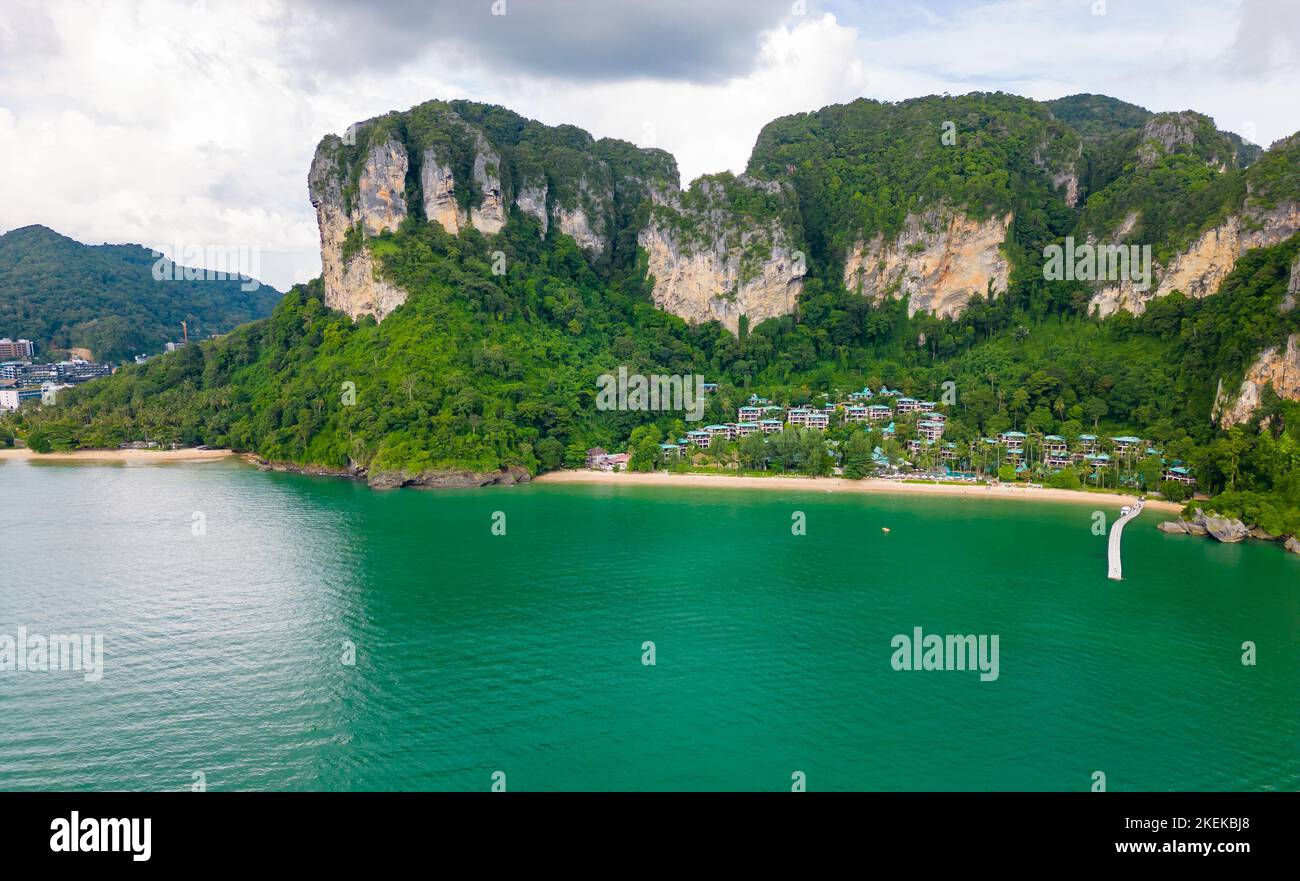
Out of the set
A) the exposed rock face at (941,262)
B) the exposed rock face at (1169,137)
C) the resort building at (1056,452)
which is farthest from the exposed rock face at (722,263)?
the exposed rock face at (1169,137)

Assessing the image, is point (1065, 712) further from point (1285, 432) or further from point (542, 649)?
point (1285, 432)

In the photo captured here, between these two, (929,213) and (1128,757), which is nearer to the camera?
(1128,757)

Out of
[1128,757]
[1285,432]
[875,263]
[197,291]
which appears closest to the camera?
[1128,757]

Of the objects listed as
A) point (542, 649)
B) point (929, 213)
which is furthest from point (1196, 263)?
point (542, 649)

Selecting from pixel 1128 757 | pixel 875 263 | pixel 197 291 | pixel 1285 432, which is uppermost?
pixel 197 291

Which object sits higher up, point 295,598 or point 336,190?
point 336,190

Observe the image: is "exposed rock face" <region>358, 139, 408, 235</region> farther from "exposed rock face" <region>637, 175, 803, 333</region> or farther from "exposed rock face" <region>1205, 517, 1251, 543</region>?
"exposed rock face" <region>1205, 517, 1251, 543</region>
